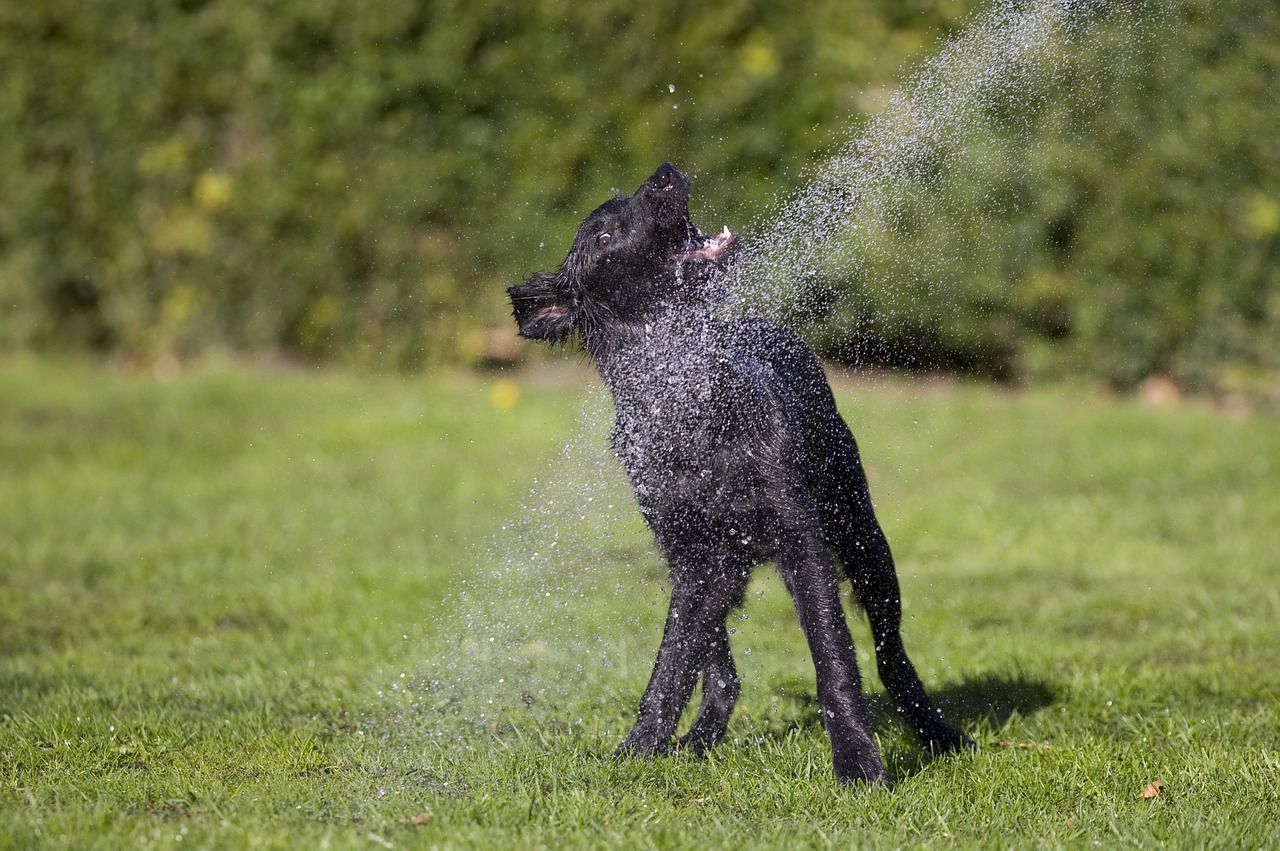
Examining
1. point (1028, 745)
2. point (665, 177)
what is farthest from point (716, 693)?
point (665, 177)

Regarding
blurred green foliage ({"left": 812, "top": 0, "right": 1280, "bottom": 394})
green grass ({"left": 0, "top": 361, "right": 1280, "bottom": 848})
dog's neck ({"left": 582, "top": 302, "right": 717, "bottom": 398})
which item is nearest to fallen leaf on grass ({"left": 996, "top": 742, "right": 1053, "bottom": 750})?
green grass ({"left": 0, "top": 361, "right": 1280, "bottom": 848})

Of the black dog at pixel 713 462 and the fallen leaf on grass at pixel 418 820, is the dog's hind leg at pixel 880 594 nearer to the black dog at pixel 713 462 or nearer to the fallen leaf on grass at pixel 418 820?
the black dog at pixel 713 462

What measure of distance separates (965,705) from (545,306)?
74.0 inches

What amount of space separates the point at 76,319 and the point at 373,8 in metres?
3.53

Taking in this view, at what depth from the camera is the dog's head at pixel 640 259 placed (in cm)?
445

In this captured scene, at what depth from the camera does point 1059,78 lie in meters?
8.96

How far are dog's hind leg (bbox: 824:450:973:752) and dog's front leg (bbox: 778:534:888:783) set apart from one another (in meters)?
0.38

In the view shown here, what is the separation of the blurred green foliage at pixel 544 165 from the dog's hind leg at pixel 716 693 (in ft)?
14.8

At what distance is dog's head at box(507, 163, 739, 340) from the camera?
445cm

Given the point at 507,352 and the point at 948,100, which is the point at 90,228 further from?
the point at 948,100

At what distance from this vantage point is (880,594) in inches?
175

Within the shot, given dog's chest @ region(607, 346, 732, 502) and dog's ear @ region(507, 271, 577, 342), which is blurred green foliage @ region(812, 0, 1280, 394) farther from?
dog's chest @ region(607, 346, 732, 502)

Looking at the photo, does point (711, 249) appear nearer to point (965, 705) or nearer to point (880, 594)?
point (880, 594)

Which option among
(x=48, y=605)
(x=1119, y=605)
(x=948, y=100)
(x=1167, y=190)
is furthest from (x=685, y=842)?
(x=1167, y=190)
